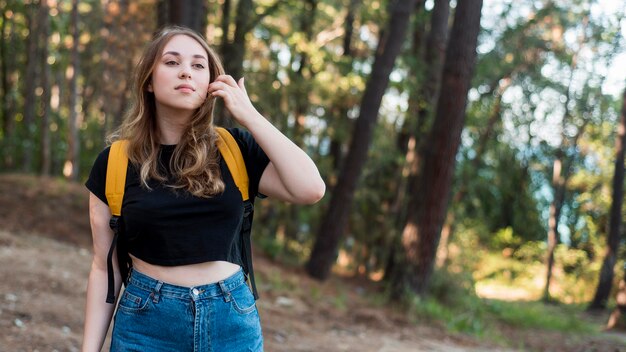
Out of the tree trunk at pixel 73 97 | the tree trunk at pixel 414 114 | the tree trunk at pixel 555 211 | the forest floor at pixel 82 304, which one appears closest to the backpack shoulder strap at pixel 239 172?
the forest floor at pixel 82 304

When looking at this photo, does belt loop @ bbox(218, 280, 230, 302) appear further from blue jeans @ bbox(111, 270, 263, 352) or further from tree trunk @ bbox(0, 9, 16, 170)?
tree trunk @ bbox(0, 9, 16, 170)

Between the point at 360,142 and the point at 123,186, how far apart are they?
36.3 feet

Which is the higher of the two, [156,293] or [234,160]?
[234,160]

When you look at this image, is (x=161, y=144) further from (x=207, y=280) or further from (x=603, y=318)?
(x=603, y=318)

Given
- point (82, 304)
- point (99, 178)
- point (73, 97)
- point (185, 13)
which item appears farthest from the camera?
point (73, 97)

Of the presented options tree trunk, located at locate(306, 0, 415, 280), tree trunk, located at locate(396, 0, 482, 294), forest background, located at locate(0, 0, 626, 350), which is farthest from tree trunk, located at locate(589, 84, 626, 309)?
tree trunk, located at locate(396, 0, 482, 294)

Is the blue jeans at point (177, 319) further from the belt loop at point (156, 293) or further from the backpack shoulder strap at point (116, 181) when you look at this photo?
the backpack shoulder strap at point (116, 181)

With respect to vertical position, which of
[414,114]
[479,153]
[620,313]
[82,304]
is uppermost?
[414,114]

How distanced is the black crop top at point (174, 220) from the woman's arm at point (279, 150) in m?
0.17

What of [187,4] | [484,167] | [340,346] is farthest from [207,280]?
[484,167]

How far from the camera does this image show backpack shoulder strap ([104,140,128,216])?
2.35 m

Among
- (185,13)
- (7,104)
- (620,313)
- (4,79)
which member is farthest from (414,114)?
(4,79)

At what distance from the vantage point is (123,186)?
2350mm

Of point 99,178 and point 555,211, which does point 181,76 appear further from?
point 555,211
